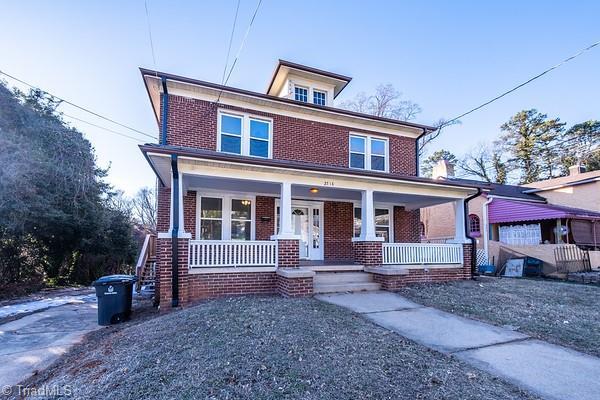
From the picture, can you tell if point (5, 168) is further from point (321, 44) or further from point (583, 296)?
point (583, 296)

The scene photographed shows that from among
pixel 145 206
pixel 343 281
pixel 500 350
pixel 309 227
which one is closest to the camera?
pixel 500 350

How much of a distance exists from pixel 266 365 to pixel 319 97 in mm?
10569

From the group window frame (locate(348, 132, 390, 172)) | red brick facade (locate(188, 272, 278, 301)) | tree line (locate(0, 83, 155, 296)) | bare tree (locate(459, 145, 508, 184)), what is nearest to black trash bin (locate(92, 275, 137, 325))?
red brick facade (locate(188, 272, 278, 301))

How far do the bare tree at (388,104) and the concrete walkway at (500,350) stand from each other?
73.7ft

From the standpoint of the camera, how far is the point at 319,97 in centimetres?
1210

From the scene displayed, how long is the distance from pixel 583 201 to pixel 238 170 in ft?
69.4

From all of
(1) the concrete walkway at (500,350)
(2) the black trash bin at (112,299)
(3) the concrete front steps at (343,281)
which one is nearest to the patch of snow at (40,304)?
(2) the black trash bin at (112,299)

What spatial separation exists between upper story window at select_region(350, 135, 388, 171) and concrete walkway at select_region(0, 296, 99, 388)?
9016 mm

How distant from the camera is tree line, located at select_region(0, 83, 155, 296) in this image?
9.90m

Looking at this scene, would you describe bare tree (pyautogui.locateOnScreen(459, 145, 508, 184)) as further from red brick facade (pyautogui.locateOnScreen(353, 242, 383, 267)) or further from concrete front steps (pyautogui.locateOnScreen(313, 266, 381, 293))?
concrete front steps (pyautogui.locateOnScreen(313, 266, 381, 293))

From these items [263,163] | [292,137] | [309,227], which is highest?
[292,137]

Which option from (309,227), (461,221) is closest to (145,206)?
(309,227)

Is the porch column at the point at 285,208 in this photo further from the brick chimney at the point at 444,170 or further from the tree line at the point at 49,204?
the brick chimney at the point at 444,170

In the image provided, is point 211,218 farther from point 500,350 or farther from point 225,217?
point 500,350
